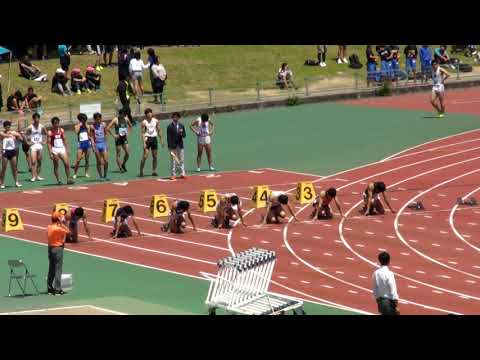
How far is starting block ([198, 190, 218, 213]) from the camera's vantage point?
26.2 metres

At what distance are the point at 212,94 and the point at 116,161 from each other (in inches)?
409

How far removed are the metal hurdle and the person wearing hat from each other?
2928mm

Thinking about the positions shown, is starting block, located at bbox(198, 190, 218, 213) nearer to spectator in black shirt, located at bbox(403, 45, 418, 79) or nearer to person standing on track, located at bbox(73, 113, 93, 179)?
person standing on track, located at bbox(73, 113, 93, 179)

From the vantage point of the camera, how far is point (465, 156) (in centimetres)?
3353

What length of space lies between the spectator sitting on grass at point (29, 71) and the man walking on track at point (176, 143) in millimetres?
12171

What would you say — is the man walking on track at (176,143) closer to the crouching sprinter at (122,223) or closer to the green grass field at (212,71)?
the crouching sprinter at (122,223)

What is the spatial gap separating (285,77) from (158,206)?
59.2ft

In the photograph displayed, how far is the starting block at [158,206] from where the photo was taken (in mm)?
25516

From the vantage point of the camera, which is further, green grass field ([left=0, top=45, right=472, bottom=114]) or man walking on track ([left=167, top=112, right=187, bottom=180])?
green grass field ([left=0, top=45, right=472, bottom=114])

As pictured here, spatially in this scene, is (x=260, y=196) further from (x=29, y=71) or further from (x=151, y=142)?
(x=29, y=71)

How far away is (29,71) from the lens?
134ft

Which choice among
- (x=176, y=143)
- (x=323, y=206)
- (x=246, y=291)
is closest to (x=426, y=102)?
(x=176, y=143)

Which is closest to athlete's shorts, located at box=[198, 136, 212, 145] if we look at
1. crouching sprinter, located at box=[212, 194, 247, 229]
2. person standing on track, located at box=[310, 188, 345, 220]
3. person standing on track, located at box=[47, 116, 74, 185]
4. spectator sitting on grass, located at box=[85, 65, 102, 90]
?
person standing on track, located at box=[47, 116, 74, 185]
